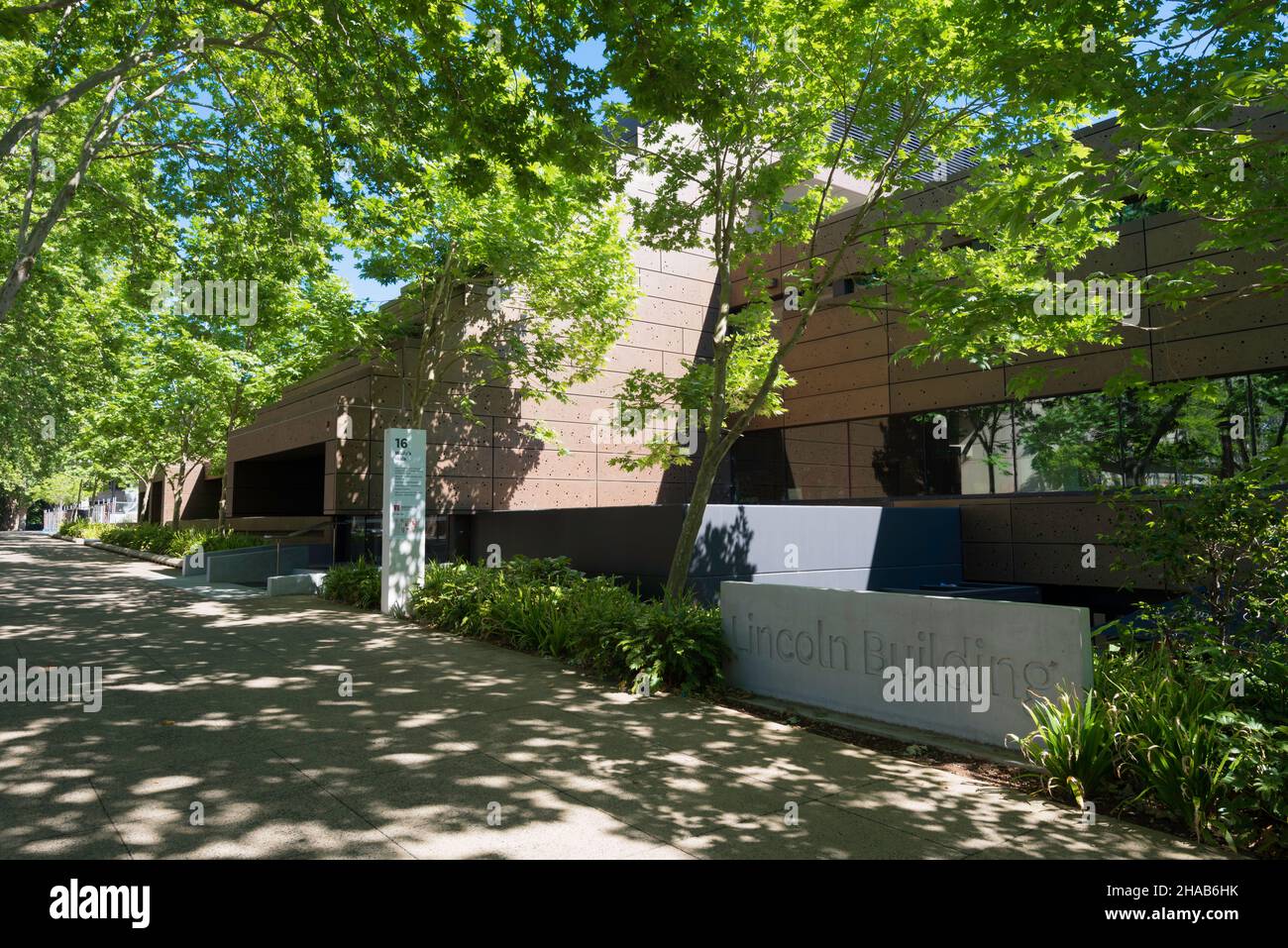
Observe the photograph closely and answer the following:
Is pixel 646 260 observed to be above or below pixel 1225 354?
above

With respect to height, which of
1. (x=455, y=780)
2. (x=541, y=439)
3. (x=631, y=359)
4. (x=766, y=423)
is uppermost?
(x=631, y=359)

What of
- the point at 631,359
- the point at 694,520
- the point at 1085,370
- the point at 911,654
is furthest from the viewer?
the point at 631,359

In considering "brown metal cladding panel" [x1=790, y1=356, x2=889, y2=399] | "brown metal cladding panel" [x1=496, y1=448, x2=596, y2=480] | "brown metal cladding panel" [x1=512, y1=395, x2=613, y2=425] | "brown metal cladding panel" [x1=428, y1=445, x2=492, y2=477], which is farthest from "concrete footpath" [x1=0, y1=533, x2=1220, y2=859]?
"brown metal cladding panel" [x1=790, y1=356, x2=889, y2=399]

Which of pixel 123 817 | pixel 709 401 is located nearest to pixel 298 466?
pixel 709 401

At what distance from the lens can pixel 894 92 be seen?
9180 millimetres

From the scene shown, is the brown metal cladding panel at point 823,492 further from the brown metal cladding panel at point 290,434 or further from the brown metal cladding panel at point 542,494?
the brown metal cladding panel at point 290,434

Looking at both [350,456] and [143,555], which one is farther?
[143,555]

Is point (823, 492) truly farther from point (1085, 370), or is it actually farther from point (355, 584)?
point (355, 584)

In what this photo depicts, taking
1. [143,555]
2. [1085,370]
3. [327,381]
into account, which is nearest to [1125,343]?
[1085,370]

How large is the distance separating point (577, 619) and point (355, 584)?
705 cm

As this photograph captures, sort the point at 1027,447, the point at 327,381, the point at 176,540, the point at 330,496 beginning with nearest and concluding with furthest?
1. the point at 1027,447
2. the point at 330,496
3. the point at 327,381
4. the point at 176,540

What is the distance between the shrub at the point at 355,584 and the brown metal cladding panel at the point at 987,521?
38.0 ft

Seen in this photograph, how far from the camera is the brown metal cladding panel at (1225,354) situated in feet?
40.6

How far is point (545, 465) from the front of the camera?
1934 centimetres
